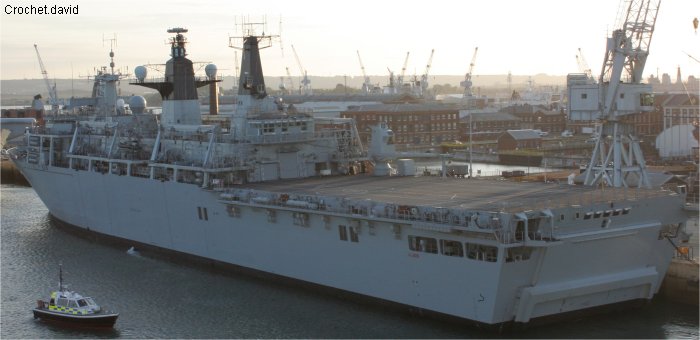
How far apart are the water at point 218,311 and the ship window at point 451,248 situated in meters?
1.94

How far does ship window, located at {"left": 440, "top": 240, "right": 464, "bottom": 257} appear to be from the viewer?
78.6 ft

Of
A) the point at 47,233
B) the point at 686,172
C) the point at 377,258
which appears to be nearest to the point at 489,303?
the point at 377,258

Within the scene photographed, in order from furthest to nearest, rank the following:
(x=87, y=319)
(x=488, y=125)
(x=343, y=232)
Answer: (x=488, y=125) < (x=343, y=232) < (x=87, y=319)

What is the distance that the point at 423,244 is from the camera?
81.4 ft

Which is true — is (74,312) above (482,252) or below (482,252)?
below

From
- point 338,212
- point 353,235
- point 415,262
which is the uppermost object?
point 338,212

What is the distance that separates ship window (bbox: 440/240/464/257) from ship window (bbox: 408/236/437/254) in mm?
310

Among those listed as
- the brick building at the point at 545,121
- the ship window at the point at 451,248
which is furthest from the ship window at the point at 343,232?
the brick building at the point at 545,121

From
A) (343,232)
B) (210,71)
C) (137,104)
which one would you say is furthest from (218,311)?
(210,71)

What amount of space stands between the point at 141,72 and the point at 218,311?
55.9 ft

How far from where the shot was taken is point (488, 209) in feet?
80.1

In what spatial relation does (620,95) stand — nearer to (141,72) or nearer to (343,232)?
(343,232)

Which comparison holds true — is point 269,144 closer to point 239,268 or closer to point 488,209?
point 239,268

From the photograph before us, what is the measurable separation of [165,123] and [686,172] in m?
29.3
